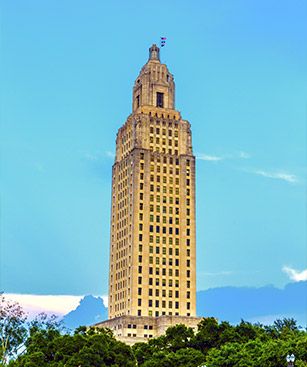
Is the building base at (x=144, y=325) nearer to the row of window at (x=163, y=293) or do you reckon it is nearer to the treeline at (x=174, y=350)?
the row of window at (x=163, y=293)

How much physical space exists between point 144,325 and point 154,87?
5175 cm

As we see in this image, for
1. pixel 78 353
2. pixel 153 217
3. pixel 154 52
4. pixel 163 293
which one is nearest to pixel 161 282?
pixel 163 293

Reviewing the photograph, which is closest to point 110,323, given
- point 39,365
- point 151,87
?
point 151,87

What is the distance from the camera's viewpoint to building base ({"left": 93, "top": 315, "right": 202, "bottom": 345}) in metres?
123

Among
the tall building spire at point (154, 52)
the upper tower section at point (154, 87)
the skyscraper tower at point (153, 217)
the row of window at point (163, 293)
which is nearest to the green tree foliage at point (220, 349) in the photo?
the skyscraper tower at point (153, 217)

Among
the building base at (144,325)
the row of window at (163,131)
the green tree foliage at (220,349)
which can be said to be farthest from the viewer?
the row of window at (163,131)

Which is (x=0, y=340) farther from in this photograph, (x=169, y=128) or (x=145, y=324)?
(x=169, y=128)

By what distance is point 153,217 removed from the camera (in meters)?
136

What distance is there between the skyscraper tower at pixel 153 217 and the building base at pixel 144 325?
0.59 ft

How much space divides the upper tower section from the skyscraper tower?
0.21 metres

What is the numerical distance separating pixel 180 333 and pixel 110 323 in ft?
173

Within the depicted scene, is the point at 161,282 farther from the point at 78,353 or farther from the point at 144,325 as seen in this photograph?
the point at 78,353

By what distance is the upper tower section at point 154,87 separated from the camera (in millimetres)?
147250

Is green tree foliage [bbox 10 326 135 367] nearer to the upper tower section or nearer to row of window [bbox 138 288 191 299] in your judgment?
row of window [bbox 138 288 191 299]
